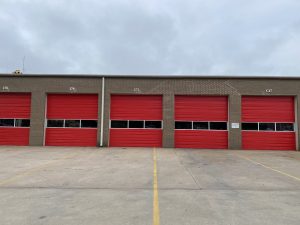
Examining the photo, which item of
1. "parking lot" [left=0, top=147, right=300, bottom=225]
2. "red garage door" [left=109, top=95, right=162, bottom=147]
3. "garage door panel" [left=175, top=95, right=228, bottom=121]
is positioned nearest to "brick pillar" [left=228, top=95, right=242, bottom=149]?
"garage door panel" [left=175, top=95, right=228, bottom=121]

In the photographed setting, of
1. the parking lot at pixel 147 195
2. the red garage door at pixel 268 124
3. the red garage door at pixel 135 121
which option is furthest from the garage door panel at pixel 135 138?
the parking lot at pixel 147 195

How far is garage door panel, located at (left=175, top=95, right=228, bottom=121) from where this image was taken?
884 inches

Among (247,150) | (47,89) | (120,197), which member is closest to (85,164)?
(120,197)

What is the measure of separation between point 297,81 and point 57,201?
70.5ft

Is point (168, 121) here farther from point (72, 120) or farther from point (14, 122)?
point (14, 122)

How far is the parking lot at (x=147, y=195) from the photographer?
223 inches

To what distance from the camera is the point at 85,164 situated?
43.5ft

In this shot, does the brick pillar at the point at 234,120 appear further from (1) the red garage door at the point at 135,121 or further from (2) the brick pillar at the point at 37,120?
A: (2) the brick pillar at the point at 37,120

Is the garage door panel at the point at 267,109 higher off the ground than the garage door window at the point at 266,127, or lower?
higher

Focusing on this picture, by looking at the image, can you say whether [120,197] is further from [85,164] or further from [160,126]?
[160,126]

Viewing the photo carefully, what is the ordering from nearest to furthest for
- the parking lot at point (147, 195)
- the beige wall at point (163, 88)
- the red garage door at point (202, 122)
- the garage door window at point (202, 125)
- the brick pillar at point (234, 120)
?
the parking lot at point (147, 195) < the brick pillar at point (234, 120) < the beige wall at point (163, 88) < the red garage door at point (202, 122) < the garage door window at point (202, 125)

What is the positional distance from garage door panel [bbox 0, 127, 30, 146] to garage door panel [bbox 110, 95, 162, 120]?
7229 mm

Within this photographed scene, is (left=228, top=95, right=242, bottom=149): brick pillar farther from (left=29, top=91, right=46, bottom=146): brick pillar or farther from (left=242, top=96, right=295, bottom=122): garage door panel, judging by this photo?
(left=29, top=91, right=46, bottom=146): brick pillar

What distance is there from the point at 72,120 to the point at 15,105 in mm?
4934
